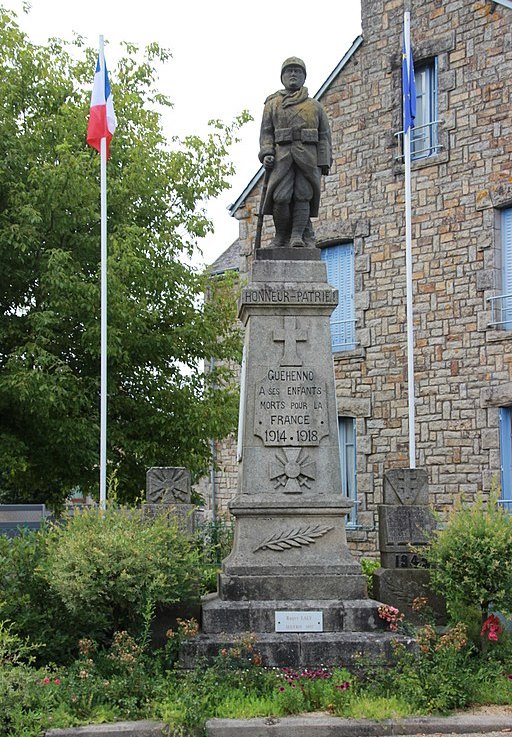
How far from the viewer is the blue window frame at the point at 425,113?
17.3m

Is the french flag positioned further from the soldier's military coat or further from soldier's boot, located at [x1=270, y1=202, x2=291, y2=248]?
soldier's boot, located at [x1=270, y1=202, x2=291, y2=248]

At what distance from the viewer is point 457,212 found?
16.8 metres

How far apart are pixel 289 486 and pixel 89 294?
21.5 feet

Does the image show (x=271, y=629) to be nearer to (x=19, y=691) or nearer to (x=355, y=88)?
(x=19, y=691)

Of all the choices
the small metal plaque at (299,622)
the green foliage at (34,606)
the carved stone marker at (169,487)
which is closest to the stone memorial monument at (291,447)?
the small metal plaque at (299,622)

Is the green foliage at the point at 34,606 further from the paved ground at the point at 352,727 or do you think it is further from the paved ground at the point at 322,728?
the paved ground at the point at 352,727

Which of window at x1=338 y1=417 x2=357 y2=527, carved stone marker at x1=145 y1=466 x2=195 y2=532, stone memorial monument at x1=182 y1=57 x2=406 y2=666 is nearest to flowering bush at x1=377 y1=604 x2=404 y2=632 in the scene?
stone memorial monument at x1=182 y1=57 x2=406 y2=666

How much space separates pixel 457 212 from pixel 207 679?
11.4 meters

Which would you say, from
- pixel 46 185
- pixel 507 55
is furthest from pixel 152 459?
pixel 507 55

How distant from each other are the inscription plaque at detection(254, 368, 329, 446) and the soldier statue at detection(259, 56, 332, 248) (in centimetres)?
138

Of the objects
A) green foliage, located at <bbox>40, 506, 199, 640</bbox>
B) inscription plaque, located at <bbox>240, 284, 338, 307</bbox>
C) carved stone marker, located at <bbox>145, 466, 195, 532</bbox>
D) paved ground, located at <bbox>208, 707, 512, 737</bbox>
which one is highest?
inscription plaque, located at <bbox>240, 284, 338, 307</bbox>

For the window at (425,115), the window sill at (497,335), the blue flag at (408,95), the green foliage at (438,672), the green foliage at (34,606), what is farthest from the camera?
the window at (425,115)

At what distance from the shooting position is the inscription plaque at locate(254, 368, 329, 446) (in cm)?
883

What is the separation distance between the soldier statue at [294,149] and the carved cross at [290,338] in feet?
2.93
